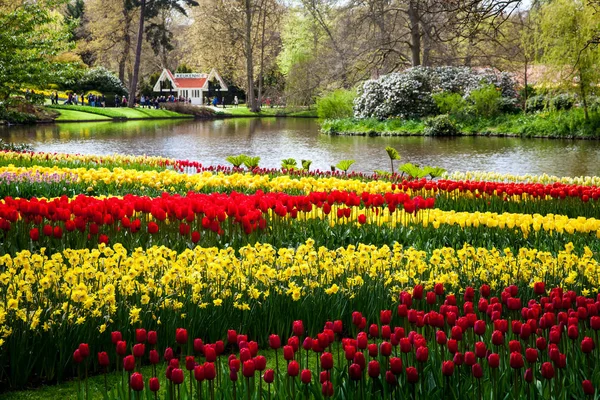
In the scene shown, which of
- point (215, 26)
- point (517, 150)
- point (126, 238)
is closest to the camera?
point (126, 238)

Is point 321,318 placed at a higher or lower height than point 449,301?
lower

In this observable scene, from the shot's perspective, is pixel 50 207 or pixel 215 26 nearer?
pixel 50 207

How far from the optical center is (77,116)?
47.9 metres

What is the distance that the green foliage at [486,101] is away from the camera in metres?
35.3

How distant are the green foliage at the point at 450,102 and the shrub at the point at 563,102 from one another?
479 cm

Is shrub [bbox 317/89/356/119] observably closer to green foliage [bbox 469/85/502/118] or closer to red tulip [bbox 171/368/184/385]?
green foliage [bbox 469/85/502/118]

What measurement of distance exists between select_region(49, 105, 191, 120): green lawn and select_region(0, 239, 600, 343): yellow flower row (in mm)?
45262

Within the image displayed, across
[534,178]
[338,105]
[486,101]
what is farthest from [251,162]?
[338,105]

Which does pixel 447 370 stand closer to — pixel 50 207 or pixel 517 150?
pixel 50 207

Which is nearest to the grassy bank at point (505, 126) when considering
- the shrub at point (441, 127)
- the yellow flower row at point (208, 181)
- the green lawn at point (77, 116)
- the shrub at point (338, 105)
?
the shrub at point (441, 127)

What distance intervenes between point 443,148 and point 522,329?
Result: 80.7 ft

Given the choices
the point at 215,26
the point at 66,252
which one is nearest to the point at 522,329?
the point at 66,252

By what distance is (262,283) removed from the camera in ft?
16.4

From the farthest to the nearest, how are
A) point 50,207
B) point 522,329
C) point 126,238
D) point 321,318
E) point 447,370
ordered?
point 126,238 < point 50,207 < point 321,318 < point 522,329 < point 447,370
